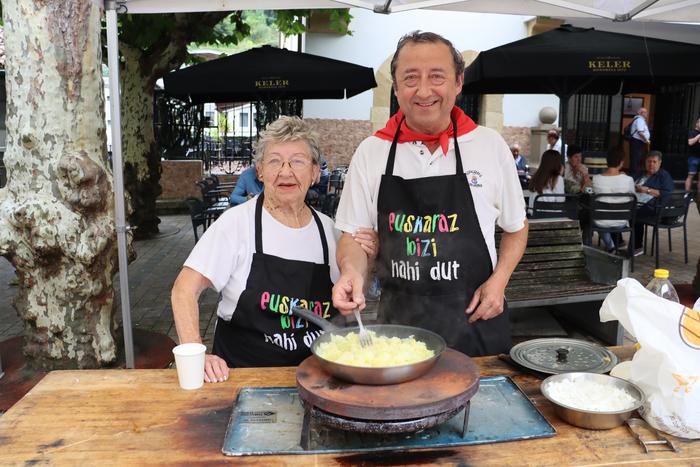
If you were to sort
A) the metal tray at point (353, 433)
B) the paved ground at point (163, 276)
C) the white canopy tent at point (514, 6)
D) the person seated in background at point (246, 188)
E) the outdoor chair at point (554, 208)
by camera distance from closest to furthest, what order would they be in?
the metal tray at point (353, 433) → the white canopy tent at point (514, 6) → the paved ground at point (163, 276) → the person seated in background at point (246, 188) → the outdoor chair at point (554, 208)

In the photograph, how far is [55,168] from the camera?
3.54 meters

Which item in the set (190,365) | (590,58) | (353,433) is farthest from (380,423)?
(590,58)

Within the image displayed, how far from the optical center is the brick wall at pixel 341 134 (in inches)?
544

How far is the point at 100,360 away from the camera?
3943 mm

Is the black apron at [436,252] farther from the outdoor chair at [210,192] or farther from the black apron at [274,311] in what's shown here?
the outdoor chair at [210,192]

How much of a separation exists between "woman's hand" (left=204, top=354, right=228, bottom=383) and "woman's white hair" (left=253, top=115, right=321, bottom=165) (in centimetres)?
83

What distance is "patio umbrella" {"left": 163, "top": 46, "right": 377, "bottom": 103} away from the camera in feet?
22.1

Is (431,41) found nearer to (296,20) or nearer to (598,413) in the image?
(598,413)

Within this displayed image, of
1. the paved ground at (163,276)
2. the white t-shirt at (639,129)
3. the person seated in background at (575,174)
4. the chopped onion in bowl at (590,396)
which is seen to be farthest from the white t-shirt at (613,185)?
the white t-shirt at (639,129)

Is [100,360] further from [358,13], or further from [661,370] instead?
[358,13]

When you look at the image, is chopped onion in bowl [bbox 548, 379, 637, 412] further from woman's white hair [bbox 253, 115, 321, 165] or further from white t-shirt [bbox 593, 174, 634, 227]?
white t-shirt [bbox 593, 174, 634, 227]

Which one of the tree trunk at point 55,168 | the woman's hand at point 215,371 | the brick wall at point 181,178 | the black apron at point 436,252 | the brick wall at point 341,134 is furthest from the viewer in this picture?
the brick wall at point 341,134

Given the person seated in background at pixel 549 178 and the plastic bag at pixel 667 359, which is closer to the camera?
the plastic bag at pixel 667 359

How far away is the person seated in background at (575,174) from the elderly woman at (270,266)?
256 inches
